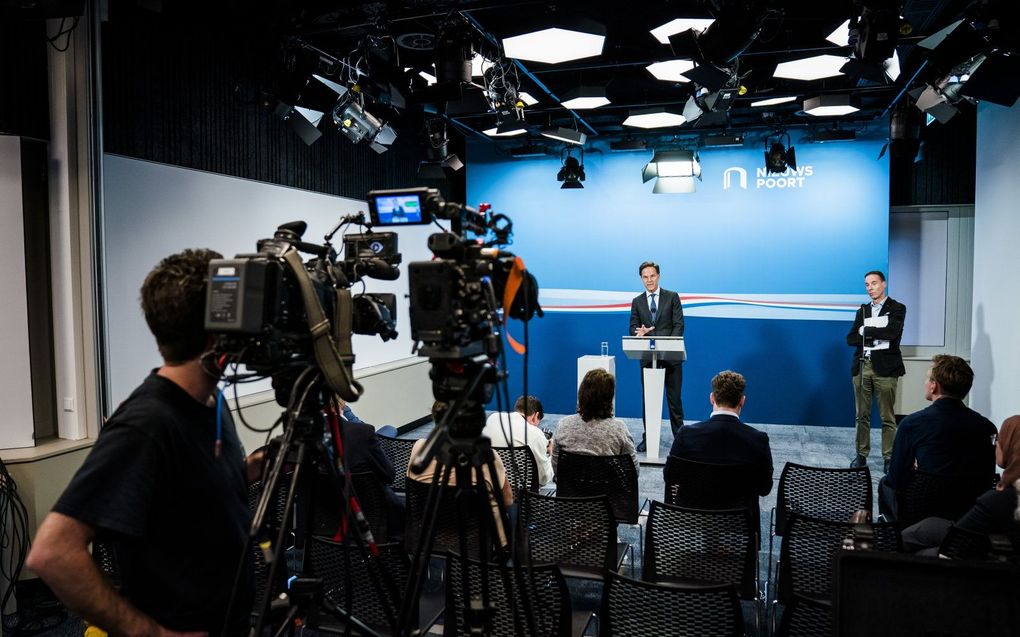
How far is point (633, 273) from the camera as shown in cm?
883

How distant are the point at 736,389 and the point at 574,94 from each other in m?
3.76

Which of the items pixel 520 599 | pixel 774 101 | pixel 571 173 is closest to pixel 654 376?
pixel 571 173

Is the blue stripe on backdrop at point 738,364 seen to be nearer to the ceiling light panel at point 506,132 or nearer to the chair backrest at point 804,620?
the ceiling light panel at point 506,132

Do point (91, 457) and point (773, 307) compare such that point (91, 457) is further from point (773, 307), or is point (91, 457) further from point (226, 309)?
point (773, 307)

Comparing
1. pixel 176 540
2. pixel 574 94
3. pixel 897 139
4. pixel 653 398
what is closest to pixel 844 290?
pixel 897 139

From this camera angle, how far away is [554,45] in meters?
5.54

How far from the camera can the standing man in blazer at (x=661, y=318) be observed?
7.18 metres

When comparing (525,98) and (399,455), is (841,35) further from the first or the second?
(399,455)

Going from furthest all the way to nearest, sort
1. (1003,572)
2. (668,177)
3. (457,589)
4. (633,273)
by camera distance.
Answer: (633,273), (668,177), (457,589), (1003,572)

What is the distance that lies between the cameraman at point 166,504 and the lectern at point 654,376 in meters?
5.16

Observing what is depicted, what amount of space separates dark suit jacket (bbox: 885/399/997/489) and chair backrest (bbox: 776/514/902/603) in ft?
3.50

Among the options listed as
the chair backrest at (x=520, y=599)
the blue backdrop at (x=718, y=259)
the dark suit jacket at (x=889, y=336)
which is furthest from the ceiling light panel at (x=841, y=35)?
the chair backrest at (x=520, y=599)

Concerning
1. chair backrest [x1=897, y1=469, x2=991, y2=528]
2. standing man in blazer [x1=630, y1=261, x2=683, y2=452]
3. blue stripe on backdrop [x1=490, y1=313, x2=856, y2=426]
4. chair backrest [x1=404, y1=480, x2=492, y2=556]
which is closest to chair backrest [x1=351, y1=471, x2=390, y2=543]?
chair backrest [x1=404, y1=480, x2=492, y2=556]

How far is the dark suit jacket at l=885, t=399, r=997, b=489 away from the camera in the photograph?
11.4 ft
